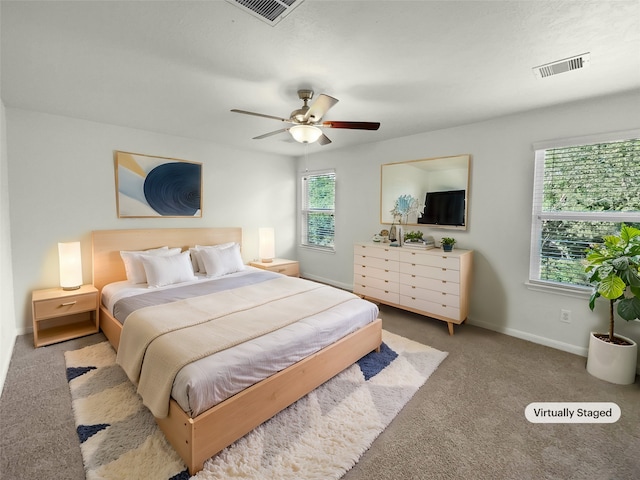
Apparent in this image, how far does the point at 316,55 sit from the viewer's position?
1988 mm

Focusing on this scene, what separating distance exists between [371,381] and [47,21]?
3215 millimetres

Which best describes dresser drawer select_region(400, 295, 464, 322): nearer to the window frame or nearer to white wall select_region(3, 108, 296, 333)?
the window frame

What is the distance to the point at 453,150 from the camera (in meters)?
3.63

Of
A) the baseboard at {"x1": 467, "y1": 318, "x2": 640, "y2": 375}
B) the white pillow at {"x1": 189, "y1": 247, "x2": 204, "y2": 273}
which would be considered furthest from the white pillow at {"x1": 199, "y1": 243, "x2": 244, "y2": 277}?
the baseboard at {"x1": 467, "y1": 318, "x2": 640, "y2": 375}

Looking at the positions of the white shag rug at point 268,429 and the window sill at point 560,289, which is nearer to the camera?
the white shag rug at point 268,429

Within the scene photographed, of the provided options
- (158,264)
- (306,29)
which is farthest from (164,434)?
(306,29)

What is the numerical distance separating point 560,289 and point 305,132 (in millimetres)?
2973

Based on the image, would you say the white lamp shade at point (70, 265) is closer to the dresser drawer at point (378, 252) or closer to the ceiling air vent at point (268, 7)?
the ceiling air vent at point (268, 7)

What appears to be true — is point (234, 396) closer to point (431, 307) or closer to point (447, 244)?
point (431, 307)

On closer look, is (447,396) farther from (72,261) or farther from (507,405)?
(72,261)

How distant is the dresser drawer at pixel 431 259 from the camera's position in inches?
128

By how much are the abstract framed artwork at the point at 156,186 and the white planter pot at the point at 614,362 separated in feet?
15.6

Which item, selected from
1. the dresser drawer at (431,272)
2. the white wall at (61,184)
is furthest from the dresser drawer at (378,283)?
the white wall at (61,184)

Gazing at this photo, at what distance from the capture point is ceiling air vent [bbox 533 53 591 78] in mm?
2008
